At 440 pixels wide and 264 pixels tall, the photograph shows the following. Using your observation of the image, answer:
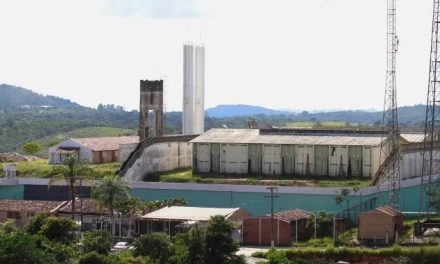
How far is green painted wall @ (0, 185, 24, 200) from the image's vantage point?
213 feet

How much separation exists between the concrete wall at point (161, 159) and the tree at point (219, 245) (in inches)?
866

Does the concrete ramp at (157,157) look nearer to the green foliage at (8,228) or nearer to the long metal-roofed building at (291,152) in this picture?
the long metal-roofed building at (291,152)

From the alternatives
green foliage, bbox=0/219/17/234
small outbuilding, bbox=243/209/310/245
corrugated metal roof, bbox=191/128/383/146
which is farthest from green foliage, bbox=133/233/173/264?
corrugated metal roof, bbox=191/128/383/146

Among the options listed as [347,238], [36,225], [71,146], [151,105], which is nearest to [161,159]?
[71,146]

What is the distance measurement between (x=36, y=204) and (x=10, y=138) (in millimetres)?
101949

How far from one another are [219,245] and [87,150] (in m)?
31.7

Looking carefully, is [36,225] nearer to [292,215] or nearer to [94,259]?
[94,259]

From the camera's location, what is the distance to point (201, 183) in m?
60.4

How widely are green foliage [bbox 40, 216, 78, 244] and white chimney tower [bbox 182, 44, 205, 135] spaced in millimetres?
40861

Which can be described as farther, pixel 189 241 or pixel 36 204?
pixel 36 204

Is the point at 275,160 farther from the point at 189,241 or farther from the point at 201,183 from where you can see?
the point at 189,241

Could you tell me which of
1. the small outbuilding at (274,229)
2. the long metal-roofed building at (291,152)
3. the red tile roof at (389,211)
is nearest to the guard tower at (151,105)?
the long metal-roofed building at (291,152)

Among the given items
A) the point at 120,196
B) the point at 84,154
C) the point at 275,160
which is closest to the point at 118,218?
the point at 120,196

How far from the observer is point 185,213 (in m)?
50.7
